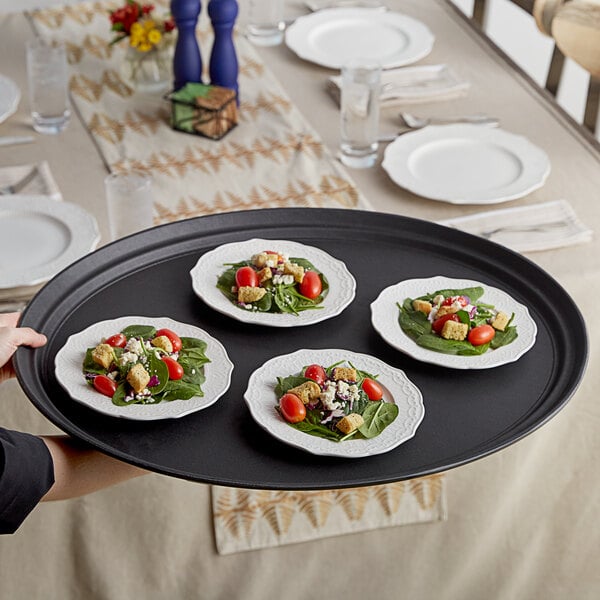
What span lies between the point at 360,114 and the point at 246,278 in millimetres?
672

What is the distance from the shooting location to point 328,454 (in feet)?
3.41

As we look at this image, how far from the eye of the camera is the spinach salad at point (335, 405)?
3.54 feet

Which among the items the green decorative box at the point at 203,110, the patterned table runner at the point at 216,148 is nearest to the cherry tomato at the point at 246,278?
the patterned table runner at the point at 216,148

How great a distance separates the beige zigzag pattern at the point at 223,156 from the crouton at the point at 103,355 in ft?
2.45

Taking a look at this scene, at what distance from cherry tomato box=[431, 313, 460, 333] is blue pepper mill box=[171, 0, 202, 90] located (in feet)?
3.31

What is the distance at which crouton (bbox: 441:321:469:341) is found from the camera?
1.22 metres

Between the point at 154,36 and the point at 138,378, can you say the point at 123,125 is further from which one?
the point at 138,378

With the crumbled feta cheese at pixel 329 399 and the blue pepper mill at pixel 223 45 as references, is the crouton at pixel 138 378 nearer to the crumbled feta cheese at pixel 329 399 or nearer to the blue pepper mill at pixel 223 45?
the crumbled feta cheese at pixel 329 399

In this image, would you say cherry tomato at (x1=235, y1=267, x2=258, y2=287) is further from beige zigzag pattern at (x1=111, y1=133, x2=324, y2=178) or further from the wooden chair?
the wooden chair

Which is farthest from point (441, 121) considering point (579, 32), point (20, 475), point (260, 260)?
point (20, 475)

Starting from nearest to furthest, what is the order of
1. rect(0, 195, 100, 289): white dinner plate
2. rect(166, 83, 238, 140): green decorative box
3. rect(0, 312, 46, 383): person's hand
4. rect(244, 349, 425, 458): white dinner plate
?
rect(244, 349, 425, 458): white dinner plate
rect(0, 312, 46, 383): person's hand
rect(0, 195, 100, 289): white dinner plate
rect(166, 83, 238, 140): green decorative box

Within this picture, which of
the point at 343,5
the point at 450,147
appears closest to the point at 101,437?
the point at 450,147

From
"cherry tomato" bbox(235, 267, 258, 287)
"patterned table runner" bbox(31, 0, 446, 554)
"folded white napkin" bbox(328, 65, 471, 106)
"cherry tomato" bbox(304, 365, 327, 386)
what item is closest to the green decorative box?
"patterned table runner" bbox(31, 0, 446, 554)

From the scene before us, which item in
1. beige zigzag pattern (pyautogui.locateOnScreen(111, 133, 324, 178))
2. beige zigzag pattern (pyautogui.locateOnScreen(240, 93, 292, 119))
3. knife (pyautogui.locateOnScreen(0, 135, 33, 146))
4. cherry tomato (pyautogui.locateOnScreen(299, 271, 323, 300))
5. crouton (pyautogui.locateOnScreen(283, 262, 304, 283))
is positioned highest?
crouton (pyautogui.locateOnScreen(283, 262, 304, 283))
